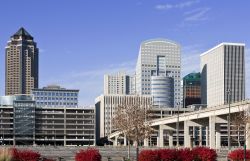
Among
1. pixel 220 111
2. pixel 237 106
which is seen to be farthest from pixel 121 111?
pixel 220 111

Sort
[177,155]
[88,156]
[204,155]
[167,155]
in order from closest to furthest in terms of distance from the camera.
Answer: [167,155] < [88,156] < [177,155] < [204,155]

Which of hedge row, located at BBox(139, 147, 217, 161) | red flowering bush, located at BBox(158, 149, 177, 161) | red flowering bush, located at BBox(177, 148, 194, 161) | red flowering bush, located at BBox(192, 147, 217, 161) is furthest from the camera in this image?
red flowering bush, located at BBox(192, 147, 217, 161)

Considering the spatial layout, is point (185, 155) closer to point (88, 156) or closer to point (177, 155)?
point (177, 155)

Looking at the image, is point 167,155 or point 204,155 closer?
point 167,155

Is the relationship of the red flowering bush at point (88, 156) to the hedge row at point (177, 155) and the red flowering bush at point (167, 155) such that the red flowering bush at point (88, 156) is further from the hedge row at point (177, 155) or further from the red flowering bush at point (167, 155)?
the red flowering bush at point (167, 155)

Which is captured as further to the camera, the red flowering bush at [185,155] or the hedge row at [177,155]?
the red flowering bush at [185,155]

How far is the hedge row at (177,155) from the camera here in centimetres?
4175

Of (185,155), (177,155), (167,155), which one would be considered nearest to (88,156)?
(167,155)

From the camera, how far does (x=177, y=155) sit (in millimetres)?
42812

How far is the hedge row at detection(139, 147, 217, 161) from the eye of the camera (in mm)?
41750

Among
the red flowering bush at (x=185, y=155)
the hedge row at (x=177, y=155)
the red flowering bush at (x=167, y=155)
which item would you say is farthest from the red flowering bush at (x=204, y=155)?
the red flowering bush at (x=167, y=155)

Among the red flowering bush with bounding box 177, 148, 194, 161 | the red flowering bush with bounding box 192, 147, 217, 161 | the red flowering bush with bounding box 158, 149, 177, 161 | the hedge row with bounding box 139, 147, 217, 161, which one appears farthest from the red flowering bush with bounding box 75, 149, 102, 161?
the red flowering bush with bounding box 192, 147, 217, 161

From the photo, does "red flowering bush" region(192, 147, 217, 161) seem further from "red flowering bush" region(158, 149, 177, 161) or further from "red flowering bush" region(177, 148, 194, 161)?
"red flowering bush" region(158, 149, 177, 161)

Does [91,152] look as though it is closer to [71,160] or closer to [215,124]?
[71,160]
